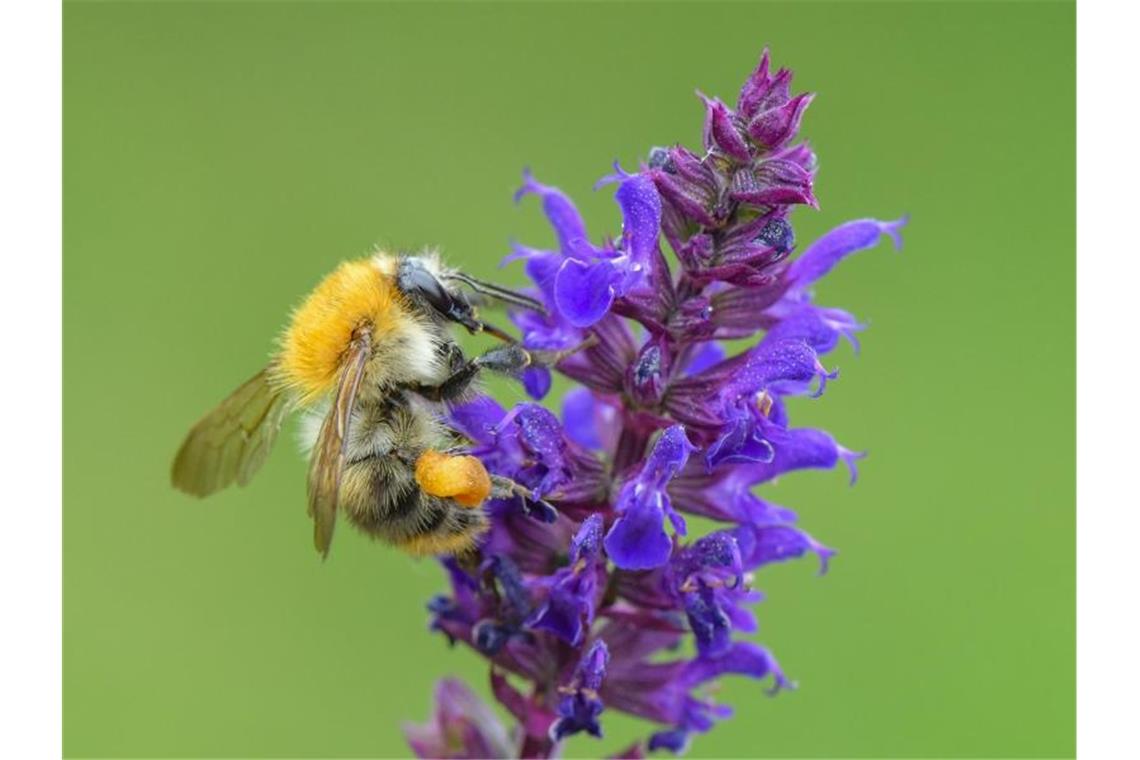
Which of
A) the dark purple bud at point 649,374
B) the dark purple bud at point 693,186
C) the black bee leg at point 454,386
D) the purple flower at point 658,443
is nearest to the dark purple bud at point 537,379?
the purple flower at point 658,443

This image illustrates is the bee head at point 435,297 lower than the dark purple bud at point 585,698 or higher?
higher

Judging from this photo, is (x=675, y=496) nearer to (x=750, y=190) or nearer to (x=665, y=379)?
(x=665, y=379)

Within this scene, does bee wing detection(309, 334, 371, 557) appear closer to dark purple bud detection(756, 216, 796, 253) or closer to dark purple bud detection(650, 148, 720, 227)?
dark purple bud detection(650, 148, 720, 227)

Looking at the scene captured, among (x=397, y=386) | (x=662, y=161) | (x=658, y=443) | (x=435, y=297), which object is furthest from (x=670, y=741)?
(x=662, y=161)

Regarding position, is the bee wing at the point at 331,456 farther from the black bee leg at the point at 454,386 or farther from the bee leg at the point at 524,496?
the bee leg at the point at 524,496

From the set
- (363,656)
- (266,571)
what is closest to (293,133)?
(266,571)

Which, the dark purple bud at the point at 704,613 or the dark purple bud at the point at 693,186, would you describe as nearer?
the dark purple bud at the point at 693,186
